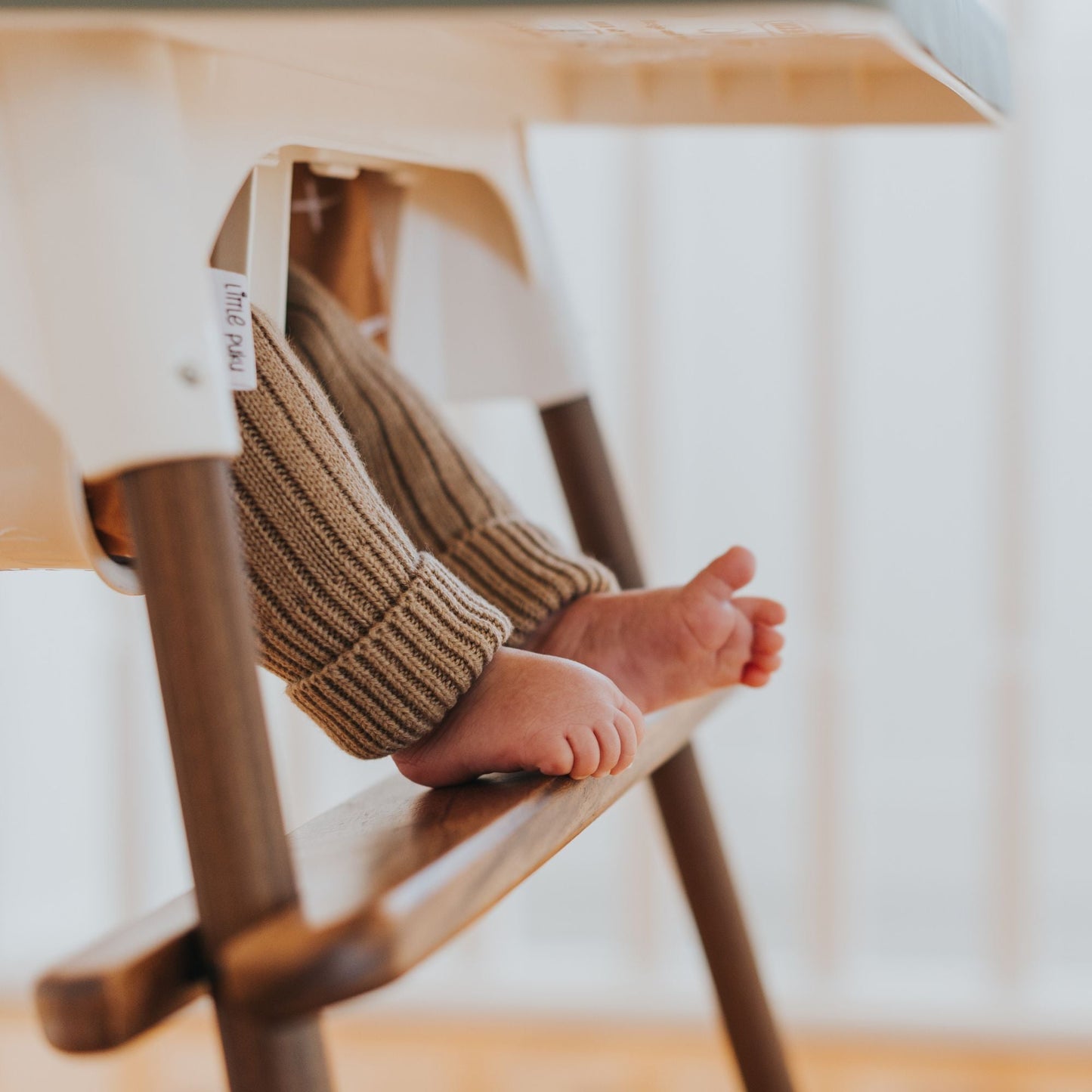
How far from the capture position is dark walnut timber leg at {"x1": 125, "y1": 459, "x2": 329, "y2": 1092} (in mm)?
354

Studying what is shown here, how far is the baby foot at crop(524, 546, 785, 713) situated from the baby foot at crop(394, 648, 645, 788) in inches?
3.4

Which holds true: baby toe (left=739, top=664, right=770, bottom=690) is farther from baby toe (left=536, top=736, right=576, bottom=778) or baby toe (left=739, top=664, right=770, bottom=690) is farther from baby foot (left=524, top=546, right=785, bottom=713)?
baby toe (left=536, top=736, right=576, bottom=778)

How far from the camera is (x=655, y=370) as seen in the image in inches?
55.0

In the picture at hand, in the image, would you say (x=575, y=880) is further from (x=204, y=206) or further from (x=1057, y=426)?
(x=204, y=206)

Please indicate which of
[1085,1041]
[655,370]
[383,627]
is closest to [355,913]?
[383,627]

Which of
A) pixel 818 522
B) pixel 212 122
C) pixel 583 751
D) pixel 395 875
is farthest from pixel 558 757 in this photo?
pixel 818 522

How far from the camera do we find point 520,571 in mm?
617

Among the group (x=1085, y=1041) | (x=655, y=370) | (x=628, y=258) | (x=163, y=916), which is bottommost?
(x=1085, y=1041)

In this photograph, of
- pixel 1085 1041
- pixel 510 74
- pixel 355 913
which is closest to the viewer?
pixel 355 913

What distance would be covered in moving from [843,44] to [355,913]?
0.39 m

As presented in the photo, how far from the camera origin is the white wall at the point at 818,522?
135 centimetres

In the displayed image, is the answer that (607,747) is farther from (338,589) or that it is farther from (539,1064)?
(539,1064)

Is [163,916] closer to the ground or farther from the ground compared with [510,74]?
closer to the ground

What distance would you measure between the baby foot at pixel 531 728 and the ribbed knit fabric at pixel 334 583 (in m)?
0.01
